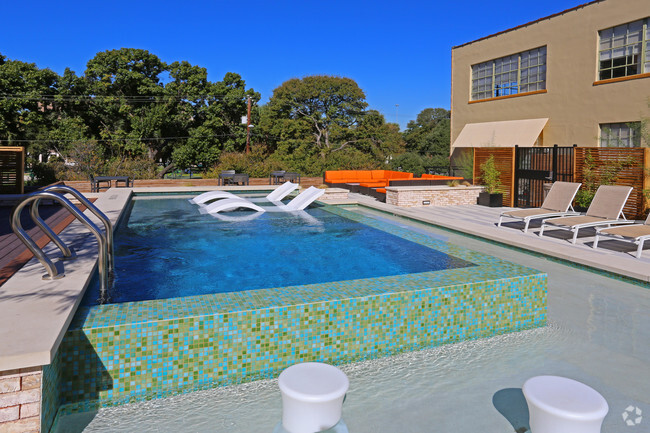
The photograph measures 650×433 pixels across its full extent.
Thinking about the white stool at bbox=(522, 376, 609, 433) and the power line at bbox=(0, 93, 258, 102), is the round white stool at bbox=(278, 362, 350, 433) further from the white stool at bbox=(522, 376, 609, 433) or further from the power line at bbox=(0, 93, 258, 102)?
the power line at bbox=(0, 93, 258, 102)

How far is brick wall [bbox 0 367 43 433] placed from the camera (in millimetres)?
2793

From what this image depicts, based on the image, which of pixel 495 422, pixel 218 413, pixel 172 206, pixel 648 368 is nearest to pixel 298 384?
pixel 218 413

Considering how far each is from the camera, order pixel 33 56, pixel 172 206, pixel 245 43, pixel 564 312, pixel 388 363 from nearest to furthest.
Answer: pixel 388 363, pixel 564 312, pixel 172 206, pixel 33 56, pixel 245 43

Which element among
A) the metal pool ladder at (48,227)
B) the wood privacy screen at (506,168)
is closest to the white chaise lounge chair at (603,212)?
the wood privacy screen at (506,168)

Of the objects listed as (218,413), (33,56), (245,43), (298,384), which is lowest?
(218,413)

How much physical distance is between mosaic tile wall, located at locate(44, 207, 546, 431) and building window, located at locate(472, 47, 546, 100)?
61.1ft

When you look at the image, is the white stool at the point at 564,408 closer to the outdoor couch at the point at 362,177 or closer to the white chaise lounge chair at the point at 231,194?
the white chaise lounge chair at the point at 231,194

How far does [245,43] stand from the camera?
49.3 meters

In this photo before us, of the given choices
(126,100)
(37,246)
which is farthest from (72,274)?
(126,100)

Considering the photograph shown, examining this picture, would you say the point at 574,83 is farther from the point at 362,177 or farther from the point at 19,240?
the point at 19,240

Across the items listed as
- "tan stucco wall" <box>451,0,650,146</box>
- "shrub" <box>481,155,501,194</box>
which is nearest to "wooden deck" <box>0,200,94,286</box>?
"shrub" <box>481,155,501,194</box>

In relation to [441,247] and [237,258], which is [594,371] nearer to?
[441,247]

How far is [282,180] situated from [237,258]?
1404 centimetres

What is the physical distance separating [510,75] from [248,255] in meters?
19.1
